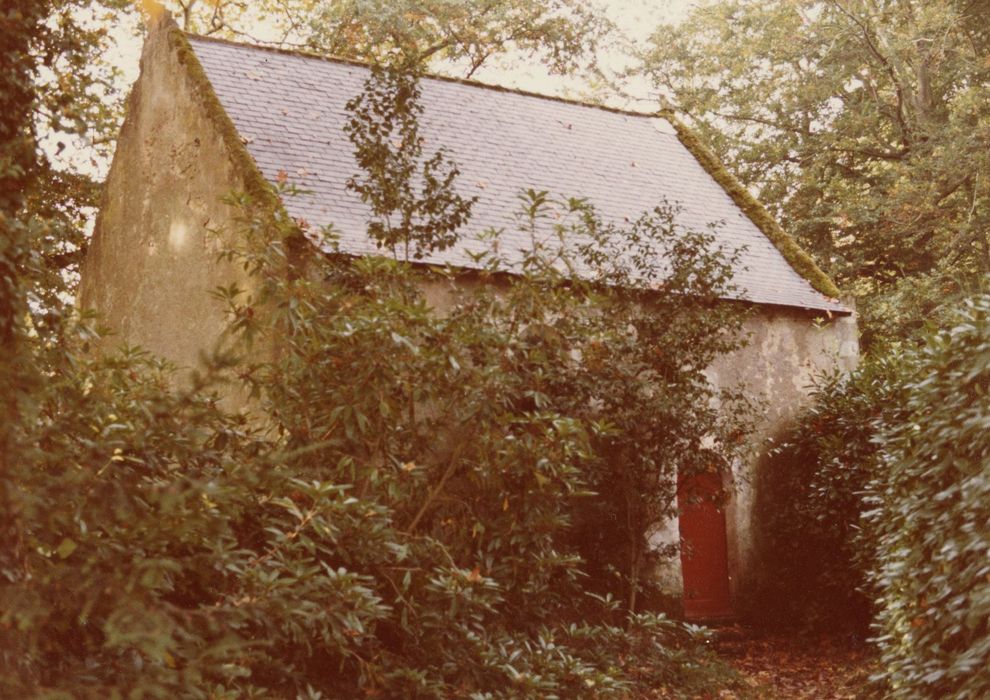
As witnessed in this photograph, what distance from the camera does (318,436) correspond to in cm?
781

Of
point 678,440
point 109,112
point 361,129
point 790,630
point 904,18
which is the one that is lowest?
point 790,630

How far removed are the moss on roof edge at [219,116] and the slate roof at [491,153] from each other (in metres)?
0.25

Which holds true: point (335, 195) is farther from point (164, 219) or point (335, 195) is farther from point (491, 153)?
point (491, 153)

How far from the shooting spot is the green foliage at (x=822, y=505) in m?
12.5

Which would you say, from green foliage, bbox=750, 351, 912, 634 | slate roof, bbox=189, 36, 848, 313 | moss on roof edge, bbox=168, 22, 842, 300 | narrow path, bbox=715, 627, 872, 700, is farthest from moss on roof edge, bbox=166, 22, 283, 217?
green foliage, bbox=750, 351, 912, 634

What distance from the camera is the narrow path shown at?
1009 centimetres

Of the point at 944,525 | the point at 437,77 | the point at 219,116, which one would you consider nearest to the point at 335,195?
the point at 219,116

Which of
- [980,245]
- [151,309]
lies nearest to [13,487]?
[151,309]

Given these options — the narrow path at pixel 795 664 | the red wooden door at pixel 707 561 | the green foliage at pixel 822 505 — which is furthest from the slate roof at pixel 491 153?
the narrow path at pixel 795 664

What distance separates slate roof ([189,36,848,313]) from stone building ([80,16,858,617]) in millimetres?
31

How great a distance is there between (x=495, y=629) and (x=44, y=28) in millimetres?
5928

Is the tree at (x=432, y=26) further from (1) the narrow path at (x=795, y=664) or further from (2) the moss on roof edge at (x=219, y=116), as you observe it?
(1) the narrow path at (x=795, y=664)

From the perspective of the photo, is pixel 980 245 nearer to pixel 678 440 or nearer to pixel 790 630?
pixel 790 630

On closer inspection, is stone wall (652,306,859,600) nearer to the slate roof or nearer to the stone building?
the stone building
